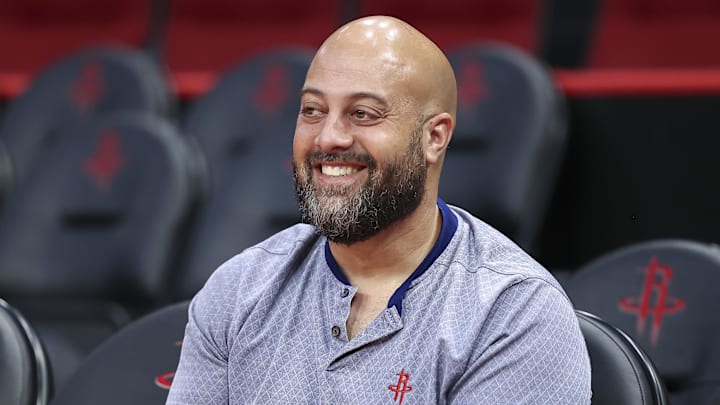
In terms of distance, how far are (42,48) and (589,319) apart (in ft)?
7.39

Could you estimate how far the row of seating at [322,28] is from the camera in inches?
92.4

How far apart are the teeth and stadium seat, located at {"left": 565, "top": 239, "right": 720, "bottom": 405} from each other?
0.32 meters

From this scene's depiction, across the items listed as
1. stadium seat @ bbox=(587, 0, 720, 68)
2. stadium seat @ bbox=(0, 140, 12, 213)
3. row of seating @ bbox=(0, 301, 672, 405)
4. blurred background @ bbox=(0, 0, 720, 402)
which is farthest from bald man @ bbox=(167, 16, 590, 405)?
stadium seat @ bbox=(587, 0, 720, 68)

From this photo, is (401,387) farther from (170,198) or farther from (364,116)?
(170,198)

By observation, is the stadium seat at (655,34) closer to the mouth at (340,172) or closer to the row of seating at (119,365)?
the row of seating at (119,365)

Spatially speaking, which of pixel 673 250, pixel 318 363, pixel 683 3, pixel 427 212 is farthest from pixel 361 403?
pixel 683 3

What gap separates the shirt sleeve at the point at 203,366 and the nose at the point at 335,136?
0.17 m

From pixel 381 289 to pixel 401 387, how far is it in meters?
0.11

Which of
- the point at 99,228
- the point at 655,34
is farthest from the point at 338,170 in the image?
A: the point at 655,34

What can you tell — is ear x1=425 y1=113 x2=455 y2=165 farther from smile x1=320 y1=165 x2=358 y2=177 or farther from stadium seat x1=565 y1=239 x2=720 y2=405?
stadium seat x1=565 y1=239 x2=720 y2=405

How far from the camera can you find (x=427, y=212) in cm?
93

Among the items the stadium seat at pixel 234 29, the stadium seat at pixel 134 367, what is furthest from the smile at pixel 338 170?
the stadium seat at pixel 234 29

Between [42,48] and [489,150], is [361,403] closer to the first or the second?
[489,150]

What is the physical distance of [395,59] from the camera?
89cm
